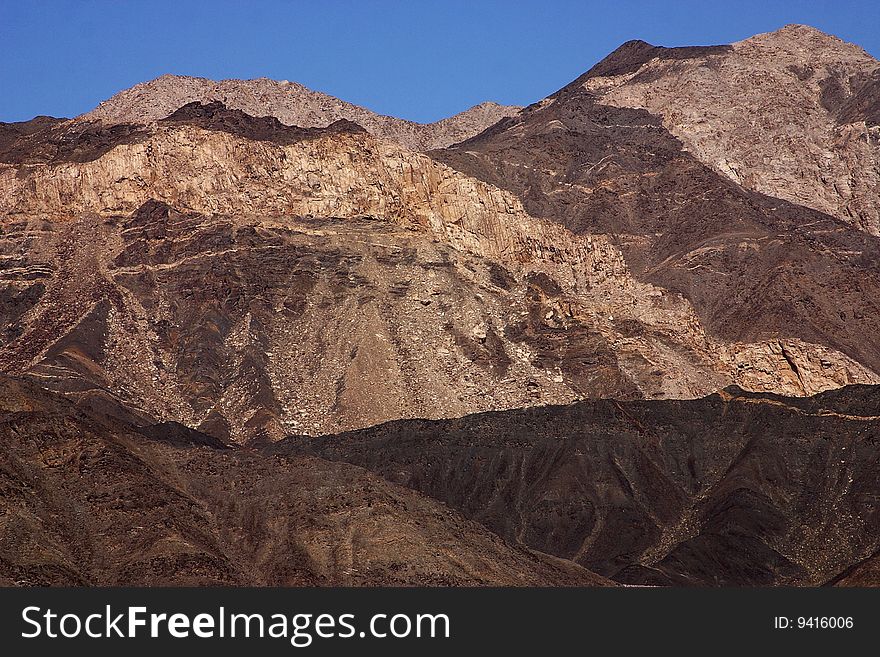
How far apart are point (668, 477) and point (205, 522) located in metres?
52.3

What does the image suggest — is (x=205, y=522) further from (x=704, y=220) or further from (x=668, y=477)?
(x=704, y=220)

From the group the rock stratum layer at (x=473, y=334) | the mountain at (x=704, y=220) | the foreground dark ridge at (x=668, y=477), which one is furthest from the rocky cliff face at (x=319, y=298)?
the foreground dark ridge at (x=668, y=477)

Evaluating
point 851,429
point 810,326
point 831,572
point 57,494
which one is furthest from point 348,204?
point 57,494

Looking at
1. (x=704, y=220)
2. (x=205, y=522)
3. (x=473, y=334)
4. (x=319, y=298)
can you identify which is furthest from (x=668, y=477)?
(x=704, y=220)

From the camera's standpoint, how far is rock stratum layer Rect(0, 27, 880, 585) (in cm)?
9332

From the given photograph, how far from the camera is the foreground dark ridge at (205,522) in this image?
7238 centimetres

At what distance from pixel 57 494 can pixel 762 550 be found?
49.6 m

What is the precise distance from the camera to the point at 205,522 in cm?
7956

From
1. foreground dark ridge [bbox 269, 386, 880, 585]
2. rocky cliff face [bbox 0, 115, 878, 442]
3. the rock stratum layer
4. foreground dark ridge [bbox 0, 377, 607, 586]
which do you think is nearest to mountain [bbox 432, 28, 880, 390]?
the rock stratum layer

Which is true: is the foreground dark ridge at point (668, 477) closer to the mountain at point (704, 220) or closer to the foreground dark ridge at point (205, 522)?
the mountain at point (704, 220)

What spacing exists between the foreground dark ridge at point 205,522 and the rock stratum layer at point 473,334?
30 cm

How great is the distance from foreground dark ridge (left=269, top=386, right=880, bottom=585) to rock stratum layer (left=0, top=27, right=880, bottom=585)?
27 cm

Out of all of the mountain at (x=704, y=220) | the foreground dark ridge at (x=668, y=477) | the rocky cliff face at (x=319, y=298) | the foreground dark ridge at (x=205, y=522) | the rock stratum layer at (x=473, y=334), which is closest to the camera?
the foreground dark ridge at (x=205, y=522)

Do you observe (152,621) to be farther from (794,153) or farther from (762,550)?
(794,153)
